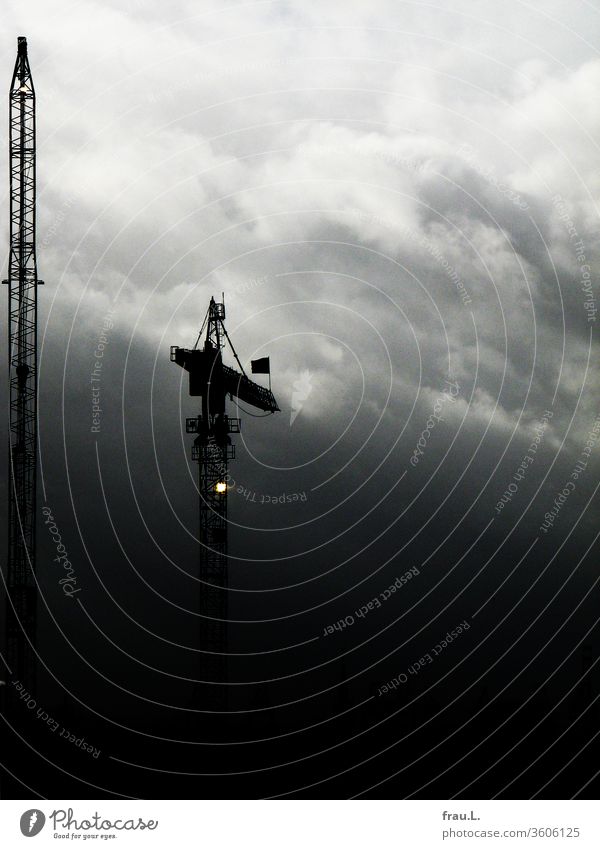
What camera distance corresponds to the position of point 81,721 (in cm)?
6594

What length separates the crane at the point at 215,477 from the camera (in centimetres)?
6981

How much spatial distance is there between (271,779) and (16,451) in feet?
70.2

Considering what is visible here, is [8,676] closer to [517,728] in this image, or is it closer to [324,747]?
[324,747]

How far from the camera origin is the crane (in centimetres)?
6981

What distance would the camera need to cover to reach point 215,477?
236 feet

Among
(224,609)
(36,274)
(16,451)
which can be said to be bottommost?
(224,609)
